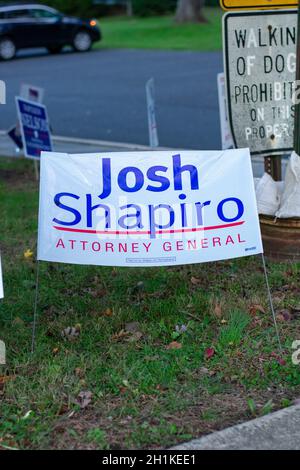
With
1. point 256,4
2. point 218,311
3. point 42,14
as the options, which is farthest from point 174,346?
point 42,14

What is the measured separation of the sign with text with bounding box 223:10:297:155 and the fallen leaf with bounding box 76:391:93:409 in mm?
3201

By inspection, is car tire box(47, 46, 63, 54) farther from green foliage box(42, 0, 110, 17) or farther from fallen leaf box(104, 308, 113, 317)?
fallen leaf box(104, 308, 113, 317)

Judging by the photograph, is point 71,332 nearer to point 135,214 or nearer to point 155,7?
point 135,214

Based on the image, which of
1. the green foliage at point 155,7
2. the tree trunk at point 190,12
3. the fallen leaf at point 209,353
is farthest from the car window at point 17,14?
the fallen leaf at point 209,353

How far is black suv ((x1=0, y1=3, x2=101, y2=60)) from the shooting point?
25.8 metres

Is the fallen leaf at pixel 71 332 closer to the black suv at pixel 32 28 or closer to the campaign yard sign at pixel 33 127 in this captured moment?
the campaign yard sign at pixel 33 127

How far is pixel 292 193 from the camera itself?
639cm

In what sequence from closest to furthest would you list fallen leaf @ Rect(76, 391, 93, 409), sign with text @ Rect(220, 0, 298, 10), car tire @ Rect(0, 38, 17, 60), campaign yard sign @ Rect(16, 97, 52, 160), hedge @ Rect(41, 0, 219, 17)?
fallen leaf @ Rect(76, 391, 93, 409)
sign with text @ Rect(220, 0, 298, 10)
campaign yard sign @ Rect(16, 97, 52, 160)
car tire @ Rect(0, 38, 17, 60)
hedge @ Rect(41, 0, 219, 17)

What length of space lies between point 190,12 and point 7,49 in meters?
8.85

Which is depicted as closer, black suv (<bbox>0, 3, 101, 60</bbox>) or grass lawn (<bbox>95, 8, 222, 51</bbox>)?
black suv (<bbox>0, 3, 101, 60</bbox>)

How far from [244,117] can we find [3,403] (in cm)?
348

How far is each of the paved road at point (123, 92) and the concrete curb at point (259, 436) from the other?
291 inches

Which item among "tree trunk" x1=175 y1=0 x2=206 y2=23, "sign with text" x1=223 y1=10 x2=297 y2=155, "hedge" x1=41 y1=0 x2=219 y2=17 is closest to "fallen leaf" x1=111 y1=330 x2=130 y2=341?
"sign with text" x1=223 y1=10 x2=297 y2=155

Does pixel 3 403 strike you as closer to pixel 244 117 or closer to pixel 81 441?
pixel 81 441
